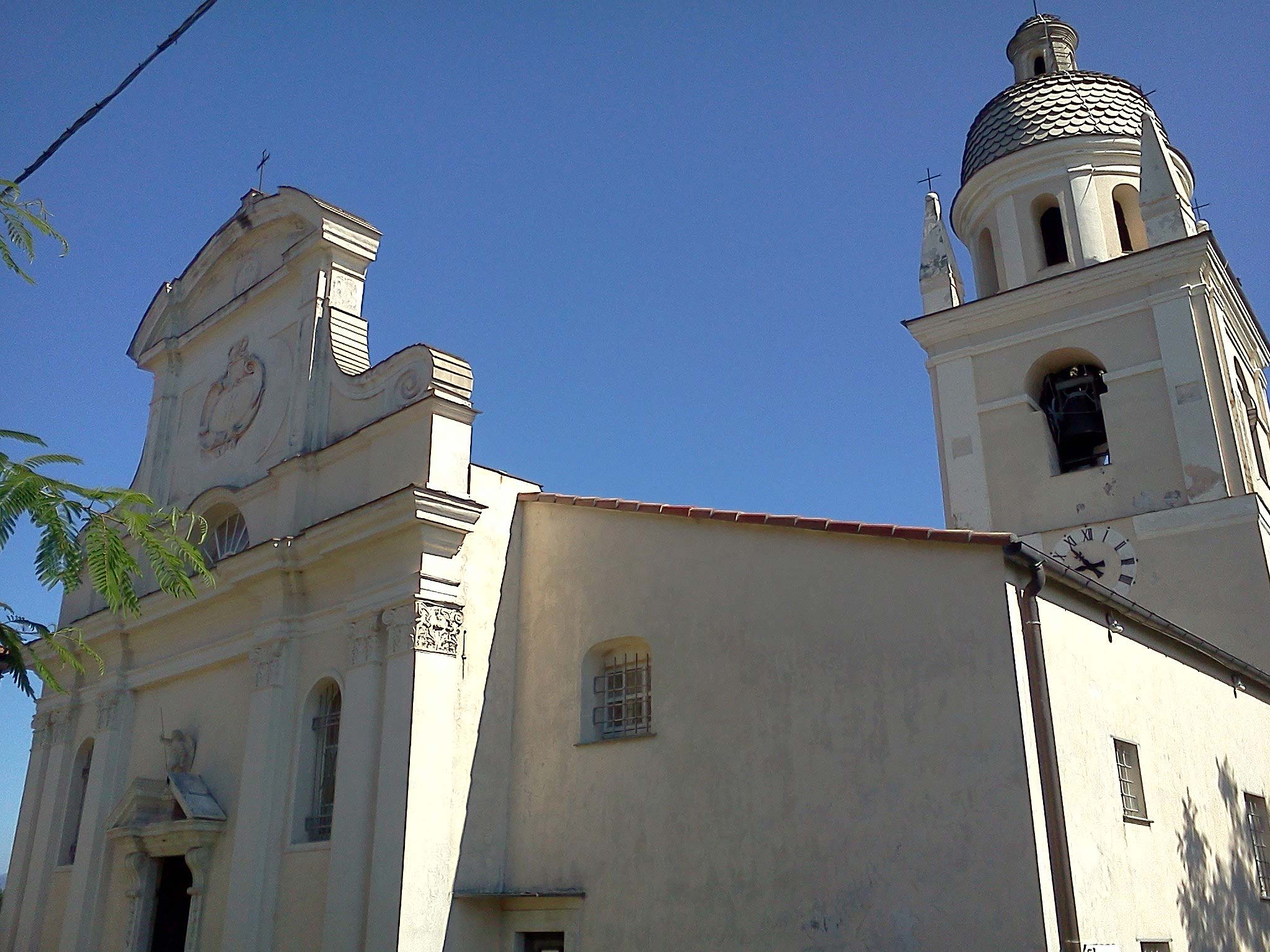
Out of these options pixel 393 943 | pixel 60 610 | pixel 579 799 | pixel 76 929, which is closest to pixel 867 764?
pixel 579 799

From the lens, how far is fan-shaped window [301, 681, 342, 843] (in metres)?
13.3

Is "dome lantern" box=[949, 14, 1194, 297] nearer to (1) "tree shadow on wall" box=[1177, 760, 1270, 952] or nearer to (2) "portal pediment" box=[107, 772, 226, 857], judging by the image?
(1) "tree shadow on wall" box=[1177, 760, 1270, 952]

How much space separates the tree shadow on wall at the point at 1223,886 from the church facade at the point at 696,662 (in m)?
0.08

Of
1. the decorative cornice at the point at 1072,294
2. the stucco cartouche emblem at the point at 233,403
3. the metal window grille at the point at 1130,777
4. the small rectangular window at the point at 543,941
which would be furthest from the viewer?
the decorative cornice at the point at 1072,294

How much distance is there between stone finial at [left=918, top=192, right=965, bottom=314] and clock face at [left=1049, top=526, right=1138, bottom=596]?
4.77m

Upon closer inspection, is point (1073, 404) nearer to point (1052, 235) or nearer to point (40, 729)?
point (1052, 235)

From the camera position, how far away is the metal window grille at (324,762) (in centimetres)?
1327

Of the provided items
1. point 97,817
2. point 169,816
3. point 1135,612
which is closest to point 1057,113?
point 1135,612

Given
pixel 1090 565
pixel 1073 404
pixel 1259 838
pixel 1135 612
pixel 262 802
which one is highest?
pixel 1073 404

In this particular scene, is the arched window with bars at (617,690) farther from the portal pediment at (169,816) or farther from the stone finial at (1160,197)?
the stone finial at (1160,197)

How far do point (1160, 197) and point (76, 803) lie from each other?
747 inches

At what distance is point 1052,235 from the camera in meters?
20.2

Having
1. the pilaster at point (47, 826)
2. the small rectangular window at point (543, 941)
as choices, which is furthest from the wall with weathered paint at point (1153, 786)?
the pilaster at point (47, 826)

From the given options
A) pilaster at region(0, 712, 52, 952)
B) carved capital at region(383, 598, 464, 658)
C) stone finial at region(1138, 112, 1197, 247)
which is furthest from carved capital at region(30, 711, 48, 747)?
stone finial at region(1138, 112, 1197, 247)
